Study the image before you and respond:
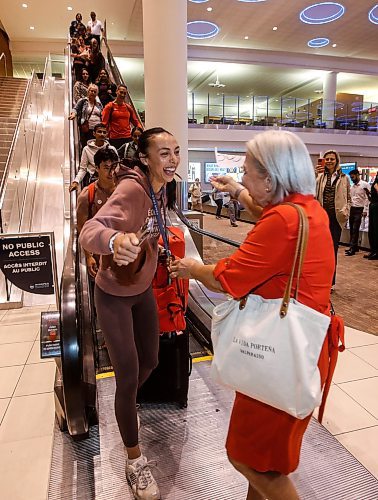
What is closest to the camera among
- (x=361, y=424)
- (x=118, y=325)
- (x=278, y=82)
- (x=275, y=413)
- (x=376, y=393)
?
(x=275, y=413)

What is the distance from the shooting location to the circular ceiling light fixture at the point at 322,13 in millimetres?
13992

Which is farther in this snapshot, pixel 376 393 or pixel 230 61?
pixel 230 61

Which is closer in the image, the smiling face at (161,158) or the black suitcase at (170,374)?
the smiling face at (161,158)

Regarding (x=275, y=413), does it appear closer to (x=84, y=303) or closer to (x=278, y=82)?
(x=84, y=303)

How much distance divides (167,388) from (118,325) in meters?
1.04

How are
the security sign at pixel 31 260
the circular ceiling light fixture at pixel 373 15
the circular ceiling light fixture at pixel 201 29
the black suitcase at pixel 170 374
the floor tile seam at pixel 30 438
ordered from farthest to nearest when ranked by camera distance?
the circular ceiling light fixture at pixel 201 29 < the circular ceiling light fixture at pixel 373 15 < the security sign at pixel 31 260 < the black suitcase at pixel 170 374 < the floor tile seam at pixel 30 438

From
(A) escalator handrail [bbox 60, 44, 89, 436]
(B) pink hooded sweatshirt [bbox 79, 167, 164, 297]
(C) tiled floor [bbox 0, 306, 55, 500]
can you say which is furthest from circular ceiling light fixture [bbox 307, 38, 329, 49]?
(A) escalator handrail [bbox 60, 44, 89, 436]

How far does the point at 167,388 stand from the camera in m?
2.44

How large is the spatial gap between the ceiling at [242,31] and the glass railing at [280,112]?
8.93ft

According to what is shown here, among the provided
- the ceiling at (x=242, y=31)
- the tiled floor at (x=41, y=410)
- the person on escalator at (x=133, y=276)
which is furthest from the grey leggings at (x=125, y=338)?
the ceiling at (x=242, y=31)

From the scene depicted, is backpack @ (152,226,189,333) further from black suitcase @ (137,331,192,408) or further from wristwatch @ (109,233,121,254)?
wristwatch @ (109,233,121,254)

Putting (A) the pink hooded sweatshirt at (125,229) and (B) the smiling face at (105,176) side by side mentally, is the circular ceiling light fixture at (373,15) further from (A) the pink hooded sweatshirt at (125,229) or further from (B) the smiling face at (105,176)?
(A) the pink hooded sweatshirt at (125,229)

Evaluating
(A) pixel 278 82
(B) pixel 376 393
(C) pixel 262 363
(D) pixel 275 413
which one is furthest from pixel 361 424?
(A) pixel 278 82

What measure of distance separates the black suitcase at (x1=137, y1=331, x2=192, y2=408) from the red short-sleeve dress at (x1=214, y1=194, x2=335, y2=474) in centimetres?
119
